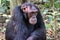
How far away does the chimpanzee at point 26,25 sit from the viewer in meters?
4.08

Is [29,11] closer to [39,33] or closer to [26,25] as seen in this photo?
[26,25]

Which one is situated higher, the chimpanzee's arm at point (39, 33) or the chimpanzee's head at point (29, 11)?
the chimpanzee's head at point (29, 11)

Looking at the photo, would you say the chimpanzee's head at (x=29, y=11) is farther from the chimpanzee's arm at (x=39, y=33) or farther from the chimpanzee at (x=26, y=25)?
the chimpanzee's arm at (x=39, y=33)

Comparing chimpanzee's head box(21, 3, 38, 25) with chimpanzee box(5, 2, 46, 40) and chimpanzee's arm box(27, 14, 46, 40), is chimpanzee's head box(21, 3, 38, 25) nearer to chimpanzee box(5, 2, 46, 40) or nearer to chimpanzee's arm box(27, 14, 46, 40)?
chimpanzee box(5, 2, 46, 40)

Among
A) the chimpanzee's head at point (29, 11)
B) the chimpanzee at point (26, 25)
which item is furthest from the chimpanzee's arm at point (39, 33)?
the chimpanzee's head at point (29, 11)

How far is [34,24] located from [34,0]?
382cm

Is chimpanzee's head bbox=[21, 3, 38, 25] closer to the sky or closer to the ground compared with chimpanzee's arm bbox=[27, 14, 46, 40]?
closer to the sky

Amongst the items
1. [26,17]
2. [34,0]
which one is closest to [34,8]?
[26,17]

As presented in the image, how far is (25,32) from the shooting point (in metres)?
4.09

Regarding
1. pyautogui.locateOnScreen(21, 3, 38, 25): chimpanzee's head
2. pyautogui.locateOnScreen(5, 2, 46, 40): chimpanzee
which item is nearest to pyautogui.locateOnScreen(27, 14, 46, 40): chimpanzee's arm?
pyautogui.locateOnScreen(5, 2, 46, 40): chimpanzee

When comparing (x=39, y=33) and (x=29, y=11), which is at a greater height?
(x=29, y=11)

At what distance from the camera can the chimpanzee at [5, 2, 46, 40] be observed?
4082mm

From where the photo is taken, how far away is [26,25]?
4.20 metres

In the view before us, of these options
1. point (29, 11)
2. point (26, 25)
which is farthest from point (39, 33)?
point (29, 11)
